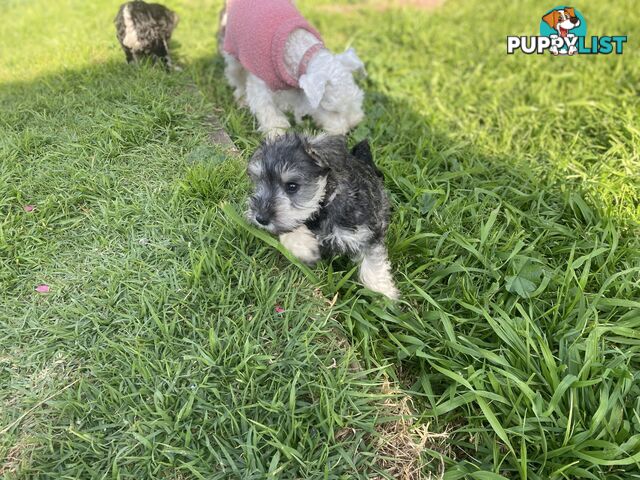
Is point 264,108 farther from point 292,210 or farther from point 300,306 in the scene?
point 300,306

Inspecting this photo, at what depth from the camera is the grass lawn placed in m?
2.31

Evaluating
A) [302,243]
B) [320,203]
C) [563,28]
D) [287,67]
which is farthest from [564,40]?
[302,243]

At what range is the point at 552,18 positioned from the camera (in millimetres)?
6512

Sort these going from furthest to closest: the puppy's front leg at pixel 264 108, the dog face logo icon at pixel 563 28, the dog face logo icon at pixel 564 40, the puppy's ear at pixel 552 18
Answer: the puppy's ear at pixel 552 18 < the dog face logo icon at pixel 563 28 < the dog face logo icon at pixel 564 40 < the puppy's front leg at pixel 264 108

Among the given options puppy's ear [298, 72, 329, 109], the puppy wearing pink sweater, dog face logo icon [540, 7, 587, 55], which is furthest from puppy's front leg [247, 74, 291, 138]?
dog face logo icon [540, 7, 587, 55]

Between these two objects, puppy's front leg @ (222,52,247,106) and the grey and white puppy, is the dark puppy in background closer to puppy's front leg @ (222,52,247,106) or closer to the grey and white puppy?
puppy's front leg @ (222,52,247,106)

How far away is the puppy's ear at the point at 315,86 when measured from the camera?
154 inches

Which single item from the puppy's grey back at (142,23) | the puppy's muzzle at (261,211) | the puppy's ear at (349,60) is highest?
the puppy's grey back at (142,23)

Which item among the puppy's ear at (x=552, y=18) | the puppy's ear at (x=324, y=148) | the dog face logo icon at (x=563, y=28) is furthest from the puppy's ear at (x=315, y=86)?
the puppy's ear at (x=552, y=18)

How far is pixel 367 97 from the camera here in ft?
17.4

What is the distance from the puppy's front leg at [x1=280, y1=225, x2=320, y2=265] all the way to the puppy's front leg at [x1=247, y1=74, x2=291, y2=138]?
1695 millimetres

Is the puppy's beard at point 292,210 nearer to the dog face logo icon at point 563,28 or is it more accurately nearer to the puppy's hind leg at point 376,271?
the puppy's hind leg at point 376,271

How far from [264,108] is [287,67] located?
0.45 m

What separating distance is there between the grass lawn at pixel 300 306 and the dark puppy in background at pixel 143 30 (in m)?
0.32
